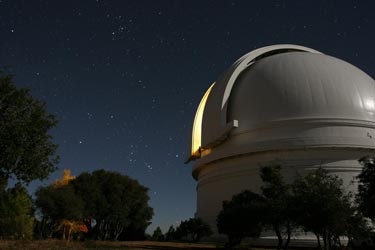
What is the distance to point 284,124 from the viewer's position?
2461 centimetres

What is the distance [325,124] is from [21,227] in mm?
23969

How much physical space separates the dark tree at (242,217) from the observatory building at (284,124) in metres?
4.33

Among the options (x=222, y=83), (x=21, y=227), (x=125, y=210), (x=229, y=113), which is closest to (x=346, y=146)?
(x=229, y=113)

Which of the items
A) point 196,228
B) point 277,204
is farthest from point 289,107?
point 277,204

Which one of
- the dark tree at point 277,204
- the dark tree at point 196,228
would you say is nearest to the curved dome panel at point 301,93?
the dark tree at point 196,228

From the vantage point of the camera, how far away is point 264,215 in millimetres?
16656

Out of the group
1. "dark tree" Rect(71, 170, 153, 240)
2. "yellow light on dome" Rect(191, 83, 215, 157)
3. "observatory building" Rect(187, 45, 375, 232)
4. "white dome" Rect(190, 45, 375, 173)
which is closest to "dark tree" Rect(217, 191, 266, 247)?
"observatory building" Rect(187, 45, 375, 232)

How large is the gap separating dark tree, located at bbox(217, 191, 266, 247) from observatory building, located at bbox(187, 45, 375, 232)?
433cm

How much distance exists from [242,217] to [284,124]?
9081 mm

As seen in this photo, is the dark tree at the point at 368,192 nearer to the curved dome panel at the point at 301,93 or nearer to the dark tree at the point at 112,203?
the curved dome panel at the point at 301,93

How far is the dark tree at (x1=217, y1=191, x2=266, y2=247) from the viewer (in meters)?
17.3

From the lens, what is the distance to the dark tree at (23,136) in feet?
51.5

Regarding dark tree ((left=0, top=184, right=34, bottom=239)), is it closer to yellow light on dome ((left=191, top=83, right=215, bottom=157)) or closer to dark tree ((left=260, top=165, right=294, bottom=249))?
yellow light on dome ((left=191, top=83, right=215, bottom=157))

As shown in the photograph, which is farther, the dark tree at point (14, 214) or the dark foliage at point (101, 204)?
the dark foliage at point (101, 204)
